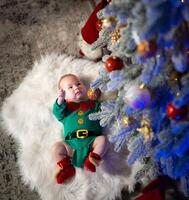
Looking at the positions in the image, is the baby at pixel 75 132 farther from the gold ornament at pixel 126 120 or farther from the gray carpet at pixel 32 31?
the gray carpet at pixel 32 31

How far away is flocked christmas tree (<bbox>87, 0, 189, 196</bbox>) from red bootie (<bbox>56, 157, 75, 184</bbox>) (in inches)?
10.3

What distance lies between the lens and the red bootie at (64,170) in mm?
1546

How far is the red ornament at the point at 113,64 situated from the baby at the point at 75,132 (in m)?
0.39

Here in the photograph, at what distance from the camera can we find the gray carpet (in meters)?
1.98

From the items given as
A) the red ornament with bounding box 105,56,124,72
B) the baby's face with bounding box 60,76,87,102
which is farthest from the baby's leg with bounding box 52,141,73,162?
the red ornament with bounding box 105,56,124,72

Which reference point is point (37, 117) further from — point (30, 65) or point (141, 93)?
point (141, 93)

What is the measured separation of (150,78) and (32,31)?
3.90 feet

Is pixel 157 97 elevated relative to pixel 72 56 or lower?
elevated

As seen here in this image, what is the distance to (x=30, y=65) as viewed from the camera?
6.49ft

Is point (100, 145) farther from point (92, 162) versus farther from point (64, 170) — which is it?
→ point (64, 170)

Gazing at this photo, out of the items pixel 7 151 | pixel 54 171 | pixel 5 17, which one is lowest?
pixel 7 151

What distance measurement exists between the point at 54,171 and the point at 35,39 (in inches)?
33.1

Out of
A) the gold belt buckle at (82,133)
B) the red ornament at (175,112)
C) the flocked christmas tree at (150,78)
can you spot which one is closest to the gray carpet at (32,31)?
the gold belt buckle at (82,133)

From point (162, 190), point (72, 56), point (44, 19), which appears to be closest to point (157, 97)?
point (162, 190)
